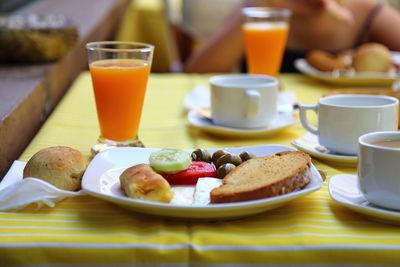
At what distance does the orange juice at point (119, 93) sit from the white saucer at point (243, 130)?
16 cm

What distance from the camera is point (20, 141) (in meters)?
0.97

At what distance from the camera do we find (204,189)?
25.5 inches

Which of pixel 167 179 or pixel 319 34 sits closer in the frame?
pixel 167 179

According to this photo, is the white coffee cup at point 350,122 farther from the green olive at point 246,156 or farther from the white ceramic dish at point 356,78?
the white ceramic dish at point 356,78

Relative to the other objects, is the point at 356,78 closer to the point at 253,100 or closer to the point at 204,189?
the point at 253,100

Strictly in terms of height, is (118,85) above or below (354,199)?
above

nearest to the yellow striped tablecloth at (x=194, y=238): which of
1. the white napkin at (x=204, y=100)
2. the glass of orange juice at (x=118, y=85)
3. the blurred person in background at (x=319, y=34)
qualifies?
the glass of orange juice at (x=118, y=85)

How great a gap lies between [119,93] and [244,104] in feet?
0.84

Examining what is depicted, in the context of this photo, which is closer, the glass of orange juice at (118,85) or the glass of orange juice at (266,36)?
the glass of orange juice at (118,85)

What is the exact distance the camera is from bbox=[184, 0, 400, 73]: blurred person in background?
207cm

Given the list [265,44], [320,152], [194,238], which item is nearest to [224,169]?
[194,238]

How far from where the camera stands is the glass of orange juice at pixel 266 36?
1482 mm

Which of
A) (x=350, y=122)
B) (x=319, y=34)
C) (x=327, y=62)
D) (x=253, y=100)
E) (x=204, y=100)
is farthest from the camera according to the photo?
(x=319, y=34)

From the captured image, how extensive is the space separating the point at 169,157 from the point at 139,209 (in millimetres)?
103
